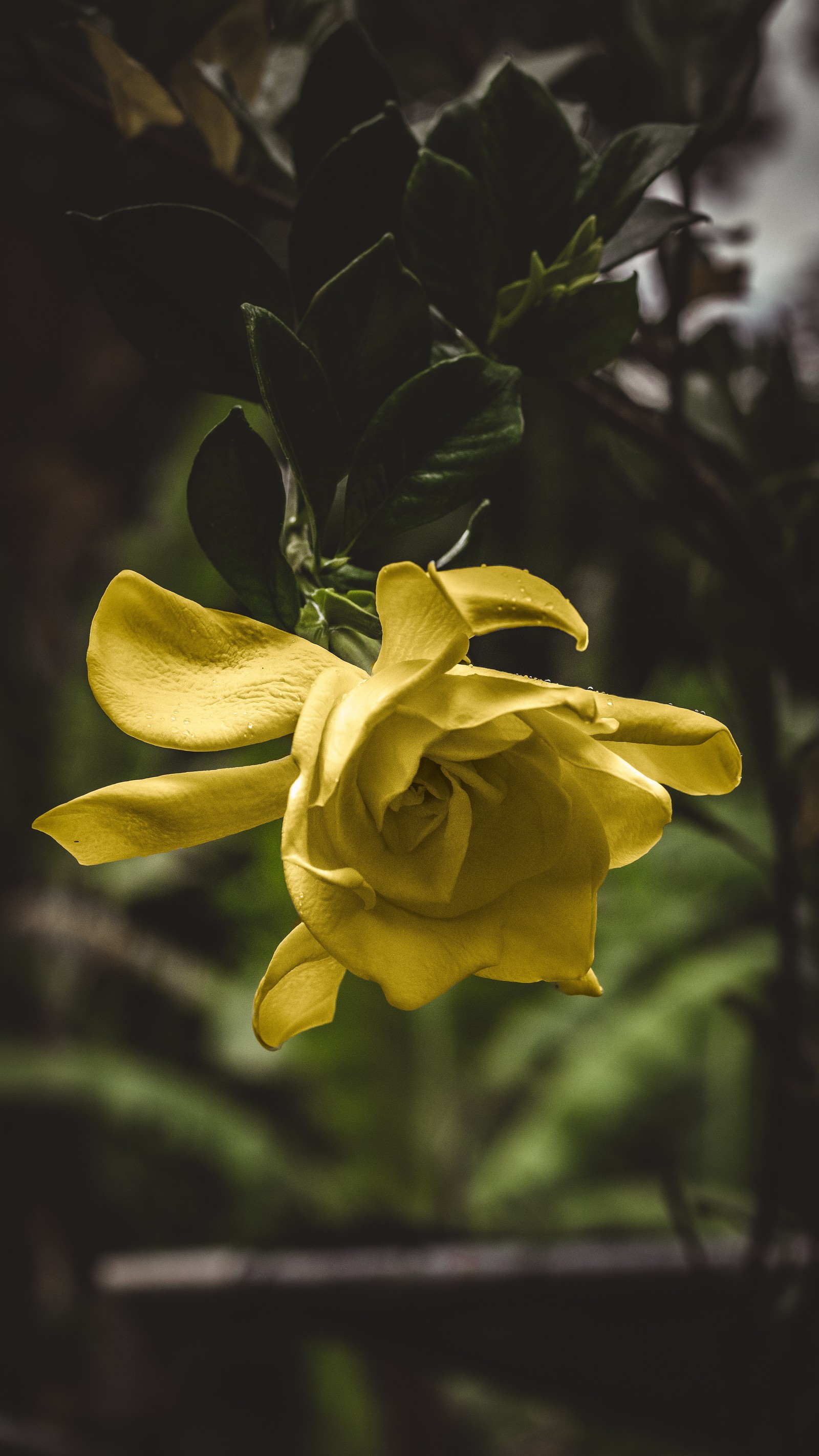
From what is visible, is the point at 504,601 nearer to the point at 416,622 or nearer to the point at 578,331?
the point at 416,622

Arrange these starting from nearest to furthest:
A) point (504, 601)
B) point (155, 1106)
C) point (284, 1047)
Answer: point (504, 601) < point (155, 1106) < point (284, 1047)

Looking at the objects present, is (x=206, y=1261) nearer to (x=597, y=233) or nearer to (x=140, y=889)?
(x=597, y=233)

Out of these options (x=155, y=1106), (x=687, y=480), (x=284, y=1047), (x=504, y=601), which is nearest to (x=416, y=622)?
(x=504, y=601)

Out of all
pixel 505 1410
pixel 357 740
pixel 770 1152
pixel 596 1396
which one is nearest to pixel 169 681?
pixel 357 740

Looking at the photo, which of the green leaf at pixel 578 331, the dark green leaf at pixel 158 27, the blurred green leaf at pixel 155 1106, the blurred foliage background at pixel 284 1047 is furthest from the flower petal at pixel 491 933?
the blurred green leaf at pixel 155 1106

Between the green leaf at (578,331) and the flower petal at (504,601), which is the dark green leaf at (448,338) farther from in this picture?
the flower petal at (504,601)

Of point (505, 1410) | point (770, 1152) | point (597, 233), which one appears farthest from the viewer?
point (505, 1410)
